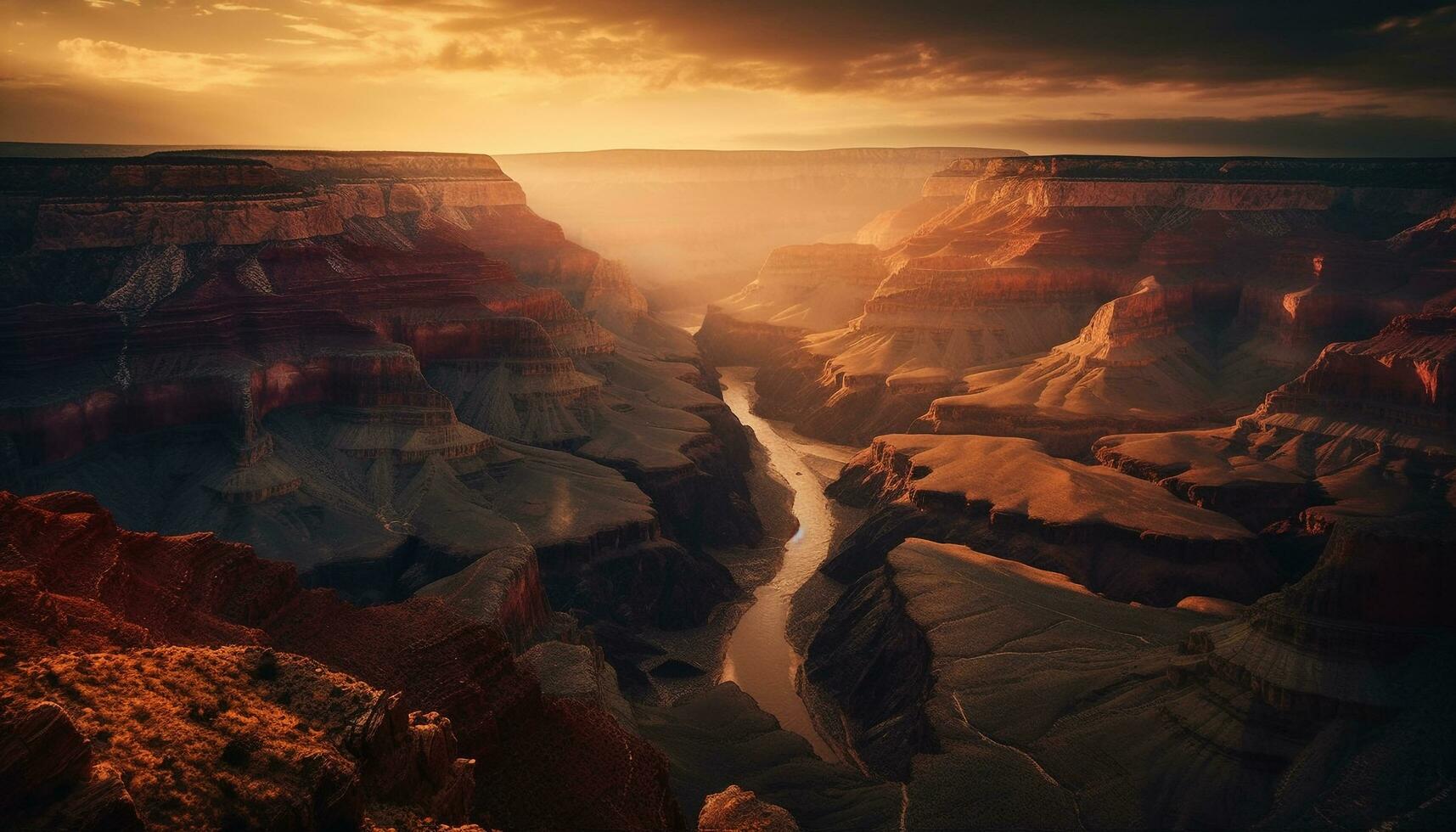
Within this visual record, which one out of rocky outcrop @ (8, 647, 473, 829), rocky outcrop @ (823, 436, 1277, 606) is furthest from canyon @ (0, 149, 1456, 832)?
rocky outcrop @ (823, 436, 1277, 606)

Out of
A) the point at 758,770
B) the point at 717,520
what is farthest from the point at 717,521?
the point at 758,770

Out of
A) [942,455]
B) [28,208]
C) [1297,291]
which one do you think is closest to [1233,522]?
[942,455]

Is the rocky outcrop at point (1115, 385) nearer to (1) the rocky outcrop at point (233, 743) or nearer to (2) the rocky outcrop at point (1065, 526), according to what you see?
(2) the rocky outcrop at point (1065, 526)

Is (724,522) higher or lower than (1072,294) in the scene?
lower

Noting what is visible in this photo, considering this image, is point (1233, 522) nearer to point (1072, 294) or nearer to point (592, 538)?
point (592, 538)

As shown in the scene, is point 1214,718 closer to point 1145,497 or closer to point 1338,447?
point 1145,497

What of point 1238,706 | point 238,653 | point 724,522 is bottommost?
point 724,522

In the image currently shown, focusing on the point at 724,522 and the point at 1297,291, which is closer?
the point at 724,522

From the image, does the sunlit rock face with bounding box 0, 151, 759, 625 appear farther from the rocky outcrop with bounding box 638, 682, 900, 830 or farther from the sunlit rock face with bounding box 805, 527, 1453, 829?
the sunlit rock face with bounding box 805, 527, 1453, 829
